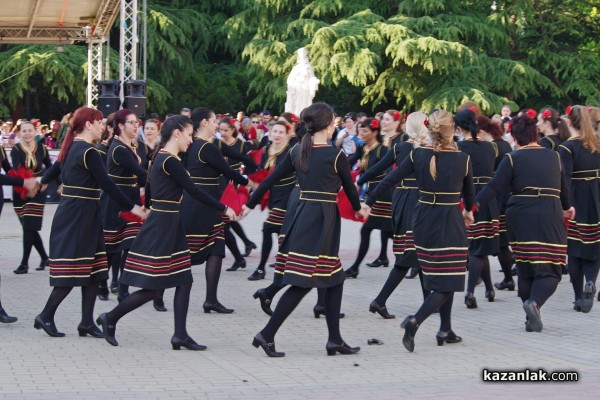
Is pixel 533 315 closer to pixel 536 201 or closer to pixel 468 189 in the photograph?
pixel 536 201

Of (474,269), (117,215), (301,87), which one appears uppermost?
(301,87)

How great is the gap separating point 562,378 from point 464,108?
3645 mm

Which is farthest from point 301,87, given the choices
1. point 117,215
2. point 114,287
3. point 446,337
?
point 446,337

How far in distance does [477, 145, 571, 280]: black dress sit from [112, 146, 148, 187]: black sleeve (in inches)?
119

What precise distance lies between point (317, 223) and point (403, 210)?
2239 millimetres

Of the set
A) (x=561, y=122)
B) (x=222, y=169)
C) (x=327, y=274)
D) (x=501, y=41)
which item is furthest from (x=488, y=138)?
(x=501, y=41)

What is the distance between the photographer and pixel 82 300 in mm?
8617

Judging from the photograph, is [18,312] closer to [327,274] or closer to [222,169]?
[222,169]

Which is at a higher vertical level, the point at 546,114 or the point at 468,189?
the point at 546,114

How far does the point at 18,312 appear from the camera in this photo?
32.6 ft

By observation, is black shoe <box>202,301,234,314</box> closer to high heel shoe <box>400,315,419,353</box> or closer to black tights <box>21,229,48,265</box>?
high heel shoe <box>400,315,419,353</box>

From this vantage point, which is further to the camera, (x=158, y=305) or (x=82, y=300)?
(x=158, y=305)

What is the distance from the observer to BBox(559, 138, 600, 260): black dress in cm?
1028

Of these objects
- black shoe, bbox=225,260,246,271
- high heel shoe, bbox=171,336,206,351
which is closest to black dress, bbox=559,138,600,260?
high heel shoe, bbox=171,336,206,351
